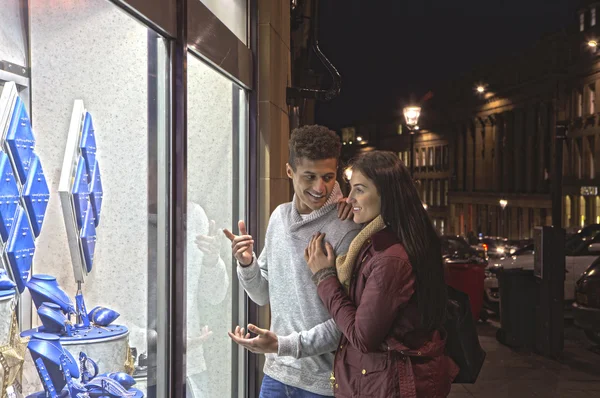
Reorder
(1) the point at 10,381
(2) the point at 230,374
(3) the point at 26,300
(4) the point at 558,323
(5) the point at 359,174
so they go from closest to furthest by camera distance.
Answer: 1. (1) the point at 10,381
2. (3) the point at 26,300
3. (5) the point at 359,174
4. (2) the point at 230,374
5. (4) the point at 558,323

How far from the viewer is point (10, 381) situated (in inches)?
102

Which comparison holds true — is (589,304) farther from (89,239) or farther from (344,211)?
(89,239)

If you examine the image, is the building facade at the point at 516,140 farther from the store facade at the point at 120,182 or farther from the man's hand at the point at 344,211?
the man's hand at the point at 344,211

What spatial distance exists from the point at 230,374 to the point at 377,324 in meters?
2.66

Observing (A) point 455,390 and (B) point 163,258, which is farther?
(A) point 455,390

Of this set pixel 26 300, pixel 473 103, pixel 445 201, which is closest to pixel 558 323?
pixel 26 300

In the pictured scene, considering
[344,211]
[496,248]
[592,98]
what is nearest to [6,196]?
[344,211]

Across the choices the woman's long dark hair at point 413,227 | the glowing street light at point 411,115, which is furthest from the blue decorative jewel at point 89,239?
the glowing street light at point 411,115

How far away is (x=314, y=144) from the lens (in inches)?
146

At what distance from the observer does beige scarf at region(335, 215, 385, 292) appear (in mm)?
3441

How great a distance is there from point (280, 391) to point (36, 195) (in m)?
1.48

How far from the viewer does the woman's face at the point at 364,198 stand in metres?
3.44

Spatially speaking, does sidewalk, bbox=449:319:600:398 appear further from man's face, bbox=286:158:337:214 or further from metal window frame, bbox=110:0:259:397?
man's face, bbox=286:158:337:214

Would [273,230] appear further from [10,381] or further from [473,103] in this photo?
[473,103]
